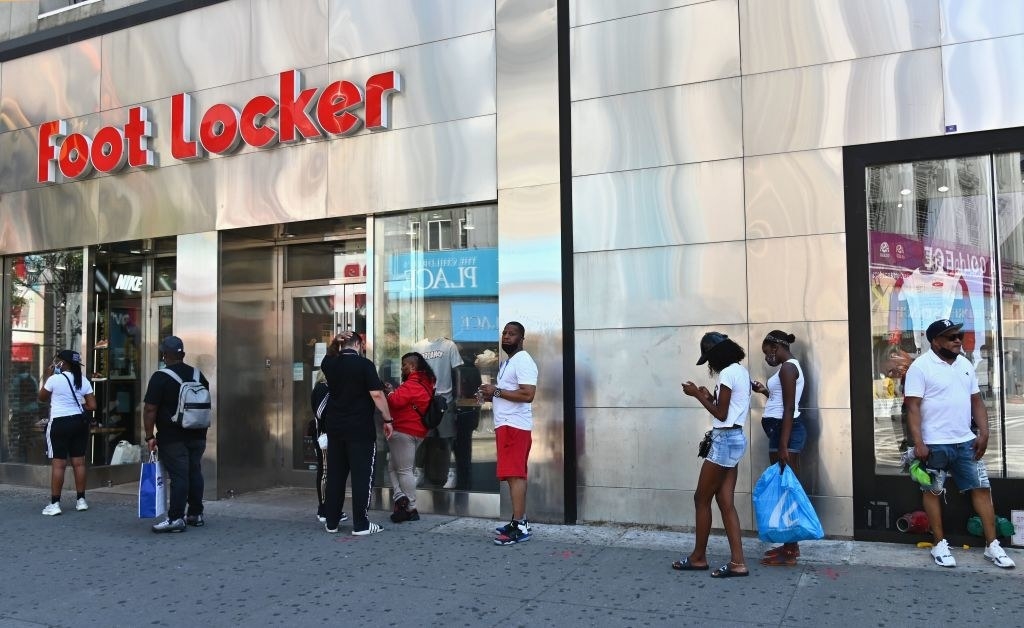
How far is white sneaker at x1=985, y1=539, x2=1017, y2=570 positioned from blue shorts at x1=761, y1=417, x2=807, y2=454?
1.46m

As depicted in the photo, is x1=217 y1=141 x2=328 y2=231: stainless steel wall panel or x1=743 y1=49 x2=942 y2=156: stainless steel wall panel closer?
x1=743 y1=49 x2=942 y2=156: stainless steel wall panel

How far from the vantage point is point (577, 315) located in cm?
788

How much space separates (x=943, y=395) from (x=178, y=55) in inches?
354

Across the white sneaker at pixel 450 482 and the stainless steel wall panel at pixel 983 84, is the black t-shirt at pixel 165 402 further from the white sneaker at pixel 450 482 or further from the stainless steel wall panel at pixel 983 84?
the stainless steel wall panel at pixel 983 84

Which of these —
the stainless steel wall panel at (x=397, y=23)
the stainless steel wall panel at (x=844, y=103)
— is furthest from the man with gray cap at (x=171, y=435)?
the stainless steel wall panel at (x=844, y=103)

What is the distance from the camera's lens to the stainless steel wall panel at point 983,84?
21.2 ft

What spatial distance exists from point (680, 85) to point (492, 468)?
4.00 metres

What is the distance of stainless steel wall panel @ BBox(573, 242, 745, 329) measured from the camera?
7.28m

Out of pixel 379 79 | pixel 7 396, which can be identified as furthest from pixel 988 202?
pixel 7 396

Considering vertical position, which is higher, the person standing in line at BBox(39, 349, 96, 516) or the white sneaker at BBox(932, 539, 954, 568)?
the person standing in line at BBox(39, 349, 96, 516)

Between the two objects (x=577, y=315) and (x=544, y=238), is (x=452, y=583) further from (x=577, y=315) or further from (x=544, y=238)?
(x=544, y=238)

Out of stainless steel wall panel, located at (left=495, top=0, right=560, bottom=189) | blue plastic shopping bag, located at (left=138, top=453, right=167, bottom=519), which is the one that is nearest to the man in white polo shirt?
stainless steel wall panel, located at (left=495, top=0, right=560, bottom=189)

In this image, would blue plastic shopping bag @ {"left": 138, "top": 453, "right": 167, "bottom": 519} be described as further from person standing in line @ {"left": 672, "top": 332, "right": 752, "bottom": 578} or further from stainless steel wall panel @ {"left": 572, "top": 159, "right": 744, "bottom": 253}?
person standing in line @ {"left": 672, "top": 332, "right": 752, "bottom": 578}

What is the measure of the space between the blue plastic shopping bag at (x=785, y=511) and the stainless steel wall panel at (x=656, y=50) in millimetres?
3515
